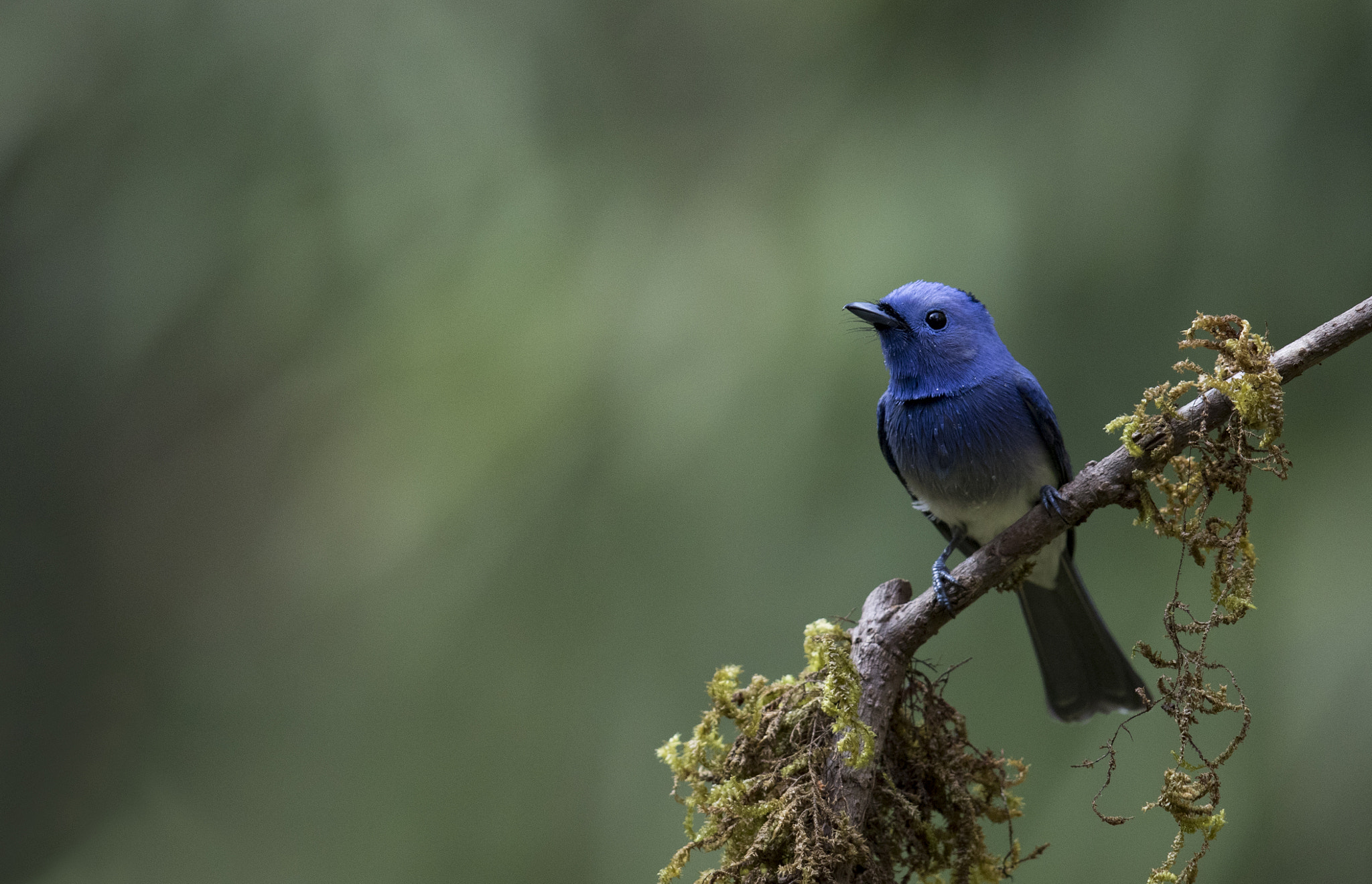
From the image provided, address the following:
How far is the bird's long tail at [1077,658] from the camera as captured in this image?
190 centimetres

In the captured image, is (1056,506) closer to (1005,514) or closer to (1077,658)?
(1005,514)

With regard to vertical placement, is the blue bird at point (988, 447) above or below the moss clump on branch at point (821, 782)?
above

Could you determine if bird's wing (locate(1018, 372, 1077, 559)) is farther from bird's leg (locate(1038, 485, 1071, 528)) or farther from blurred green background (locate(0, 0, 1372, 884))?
blurred green background (locate(0, 0, 1372, 884))

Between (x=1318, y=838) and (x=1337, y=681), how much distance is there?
1.14 ft

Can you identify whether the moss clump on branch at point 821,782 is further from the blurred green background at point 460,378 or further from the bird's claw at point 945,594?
the blurred green background at point 460,378

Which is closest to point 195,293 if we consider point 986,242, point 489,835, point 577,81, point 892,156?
point 577,81

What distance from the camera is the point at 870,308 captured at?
183 centimetres

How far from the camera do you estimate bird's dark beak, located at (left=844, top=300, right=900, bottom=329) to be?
1.81 m

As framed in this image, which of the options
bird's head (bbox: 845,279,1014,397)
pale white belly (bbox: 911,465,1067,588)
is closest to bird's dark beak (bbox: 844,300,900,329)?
bird's head (bbox: 845,279,1014,397)

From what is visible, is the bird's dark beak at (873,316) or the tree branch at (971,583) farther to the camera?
the bird's dark beak at (873,316)

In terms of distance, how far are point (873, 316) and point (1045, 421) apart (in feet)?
1.18

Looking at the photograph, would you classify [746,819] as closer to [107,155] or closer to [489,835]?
[489,835]

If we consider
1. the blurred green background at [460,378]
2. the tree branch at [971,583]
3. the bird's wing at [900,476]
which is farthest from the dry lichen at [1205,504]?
the blurred green background at [460,378]

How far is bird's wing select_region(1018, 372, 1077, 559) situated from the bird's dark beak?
262 millimetres
